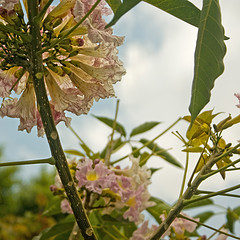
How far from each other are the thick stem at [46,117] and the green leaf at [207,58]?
203mm

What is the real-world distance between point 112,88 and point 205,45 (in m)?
0.24

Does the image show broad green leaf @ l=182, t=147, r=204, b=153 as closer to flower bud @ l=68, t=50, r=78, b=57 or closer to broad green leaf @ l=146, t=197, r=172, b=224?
flower bud @ l=68, t=50, r=78, b=57

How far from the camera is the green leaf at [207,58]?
1.36 feet

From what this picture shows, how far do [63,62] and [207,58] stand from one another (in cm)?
25

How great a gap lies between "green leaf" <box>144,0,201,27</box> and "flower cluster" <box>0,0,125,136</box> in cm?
10

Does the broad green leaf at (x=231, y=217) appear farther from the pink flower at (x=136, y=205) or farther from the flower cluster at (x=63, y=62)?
the flower cluster at (x=63, y=62)

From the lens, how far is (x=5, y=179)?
9.99 metres

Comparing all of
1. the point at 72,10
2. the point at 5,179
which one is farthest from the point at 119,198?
the point at 5,179

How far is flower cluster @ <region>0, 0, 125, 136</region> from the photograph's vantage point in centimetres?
55

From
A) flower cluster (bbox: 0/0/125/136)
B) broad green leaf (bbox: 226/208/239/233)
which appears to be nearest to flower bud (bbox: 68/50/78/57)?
flower cluster (bbox: 0/0/125/136)

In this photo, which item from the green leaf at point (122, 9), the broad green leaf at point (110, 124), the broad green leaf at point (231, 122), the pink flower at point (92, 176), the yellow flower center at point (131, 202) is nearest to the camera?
the green leaf at point (122, 9)

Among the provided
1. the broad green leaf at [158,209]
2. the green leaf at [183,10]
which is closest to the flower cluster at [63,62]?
the green leaf at [183,10]

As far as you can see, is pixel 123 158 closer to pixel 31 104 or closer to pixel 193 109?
pixel 31 104

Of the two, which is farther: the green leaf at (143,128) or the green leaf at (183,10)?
the green leaf at (143,128)
